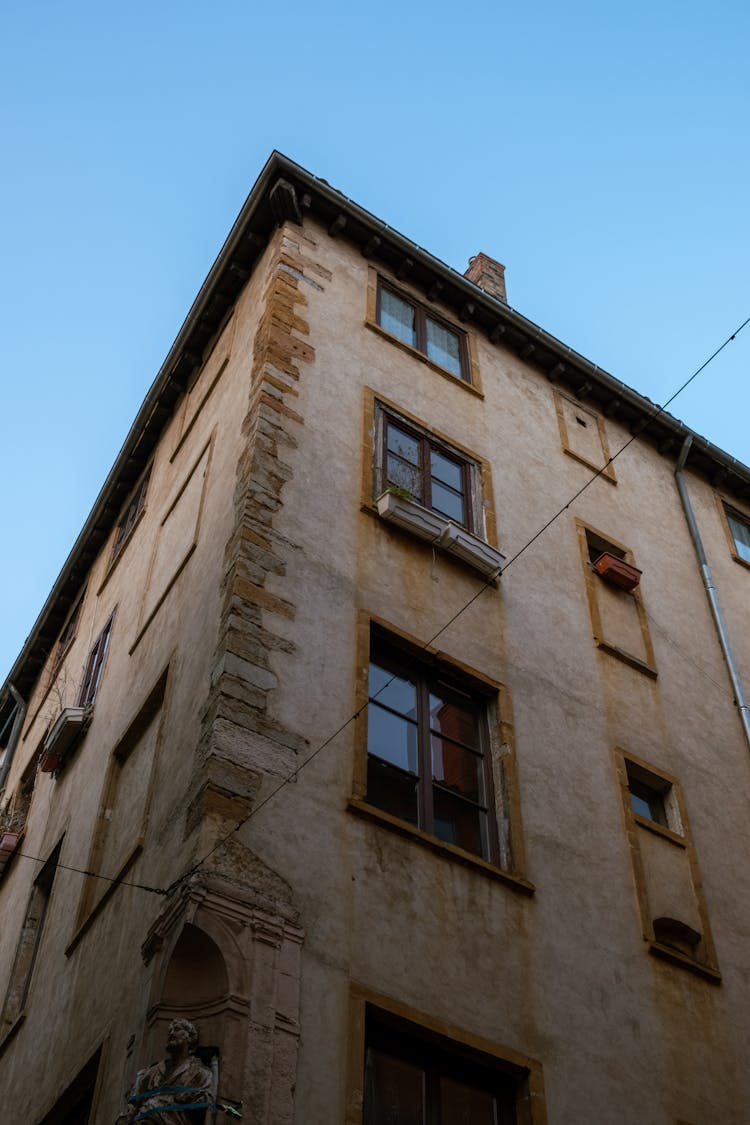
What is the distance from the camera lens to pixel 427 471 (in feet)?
44.8

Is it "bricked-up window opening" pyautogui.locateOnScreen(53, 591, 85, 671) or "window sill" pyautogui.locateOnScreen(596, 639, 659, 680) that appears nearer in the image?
"window sill" pyautogui.locateOnScreen(596, 639, 659, 680)

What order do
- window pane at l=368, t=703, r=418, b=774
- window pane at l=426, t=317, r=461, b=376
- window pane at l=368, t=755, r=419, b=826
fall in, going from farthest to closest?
1. window pane at l=426, t=317, r=461, b=376
2. window pane at l=368, t=703, r=418, b=774
3. window pane at l=368, t=755, r=419, b=826

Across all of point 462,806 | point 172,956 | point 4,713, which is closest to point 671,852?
point 462,806

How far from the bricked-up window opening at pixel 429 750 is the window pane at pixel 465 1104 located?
6.73 feet

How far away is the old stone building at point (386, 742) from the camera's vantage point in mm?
8578

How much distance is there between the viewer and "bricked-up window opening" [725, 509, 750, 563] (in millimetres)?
17828

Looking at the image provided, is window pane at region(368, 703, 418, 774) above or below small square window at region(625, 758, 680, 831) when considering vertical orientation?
below

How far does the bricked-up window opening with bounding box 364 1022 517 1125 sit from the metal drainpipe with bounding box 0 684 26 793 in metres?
12.6

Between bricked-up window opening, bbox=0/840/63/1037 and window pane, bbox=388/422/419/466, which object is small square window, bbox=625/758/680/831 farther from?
bricked-up window opening, bbox=0/840/63/1037

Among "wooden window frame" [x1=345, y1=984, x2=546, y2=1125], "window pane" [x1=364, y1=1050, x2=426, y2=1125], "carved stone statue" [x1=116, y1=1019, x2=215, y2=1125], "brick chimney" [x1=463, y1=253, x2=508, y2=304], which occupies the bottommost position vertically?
"carved stone statue" [x1=116, y1=1019, x2=215, y2=1125]

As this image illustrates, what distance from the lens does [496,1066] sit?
8.84 meters

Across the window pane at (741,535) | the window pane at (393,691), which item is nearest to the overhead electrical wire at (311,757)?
the window pane at (393,691)

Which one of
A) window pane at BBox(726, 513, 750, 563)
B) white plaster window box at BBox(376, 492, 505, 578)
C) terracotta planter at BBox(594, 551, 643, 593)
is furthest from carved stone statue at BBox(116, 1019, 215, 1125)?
window pane at BBox(726, 513, 750, 563)

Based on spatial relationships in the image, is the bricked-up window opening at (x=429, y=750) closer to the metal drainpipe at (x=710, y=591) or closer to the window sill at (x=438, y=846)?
the window sill at (x=438, y=846)
